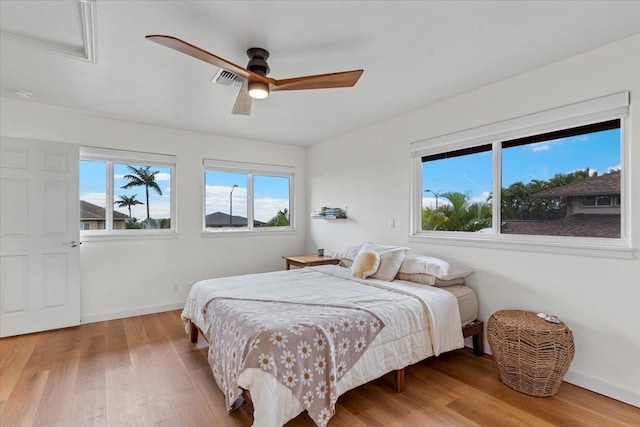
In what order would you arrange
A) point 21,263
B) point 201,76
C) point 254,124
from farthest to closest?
1. point 254,124
2. point 21,263
3. point 201,76

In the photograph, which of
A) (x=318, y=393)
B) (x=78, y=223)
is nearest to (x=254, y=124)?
(x=78, y=223)

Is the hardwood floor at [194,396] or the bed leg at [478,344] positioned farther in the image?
the bed leg at [478,344]

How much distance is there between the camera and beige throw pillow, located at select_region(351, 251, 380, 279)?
10.3ft

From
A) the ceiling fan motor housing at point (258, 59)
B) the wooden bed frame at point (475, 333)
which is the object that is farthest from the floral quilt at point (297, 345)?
the ceiling fan motor housing at point (258, 59)

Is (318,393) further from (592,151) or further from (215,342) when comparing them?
(592,151)

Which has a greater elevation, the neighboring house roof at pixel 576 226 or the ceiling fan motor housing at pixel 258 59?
the ceiling fan motor housing at pixel 258 59

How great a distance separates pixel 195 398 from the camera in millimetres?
2150

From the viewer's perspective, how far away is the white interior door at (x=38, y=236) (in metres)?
3.18

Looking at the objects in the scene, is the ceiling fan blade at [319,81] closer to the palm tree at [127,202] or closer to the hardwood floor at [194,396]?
the hardwood floor at [194,396]

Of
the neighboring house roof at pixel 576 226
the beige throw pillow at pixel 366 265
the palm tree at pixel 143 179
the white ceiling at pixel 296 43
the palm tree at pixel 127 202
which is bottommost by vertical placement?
the beige throw pillow at pixel 366 265

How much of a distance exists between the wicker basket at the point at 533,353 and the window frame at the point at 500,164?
0.62 meters

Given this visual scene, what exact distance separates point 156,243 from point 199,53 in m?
3.06

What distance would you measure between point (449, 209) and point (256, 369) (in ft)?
8.46

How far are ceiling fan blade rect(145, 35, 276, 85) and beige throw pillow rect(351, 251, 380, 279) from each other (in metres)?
1.92
